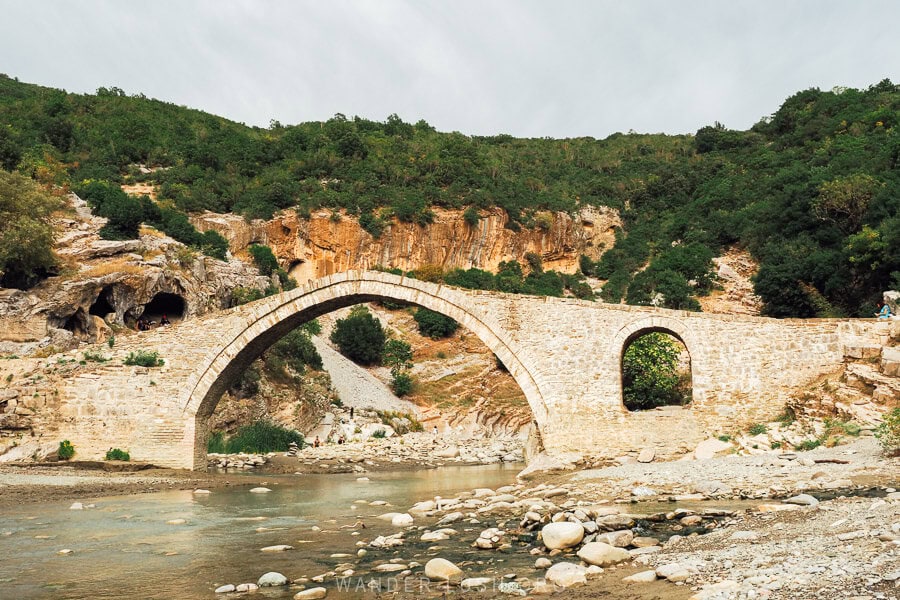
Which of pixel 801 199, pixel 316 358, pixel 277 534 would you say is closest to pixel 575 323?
pixel 277 534

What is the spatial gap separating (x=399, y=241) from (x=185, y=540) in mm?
35233

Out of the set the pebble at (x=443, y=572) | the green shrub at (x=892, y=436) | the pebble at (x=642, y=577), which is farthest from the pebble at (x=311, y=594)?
the green shrub at (x=892, y=436)

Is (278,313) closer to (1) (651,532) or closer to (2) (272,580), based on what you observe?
(2) (272,580)

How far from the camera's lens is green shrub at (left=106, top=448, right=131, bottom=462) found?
574 inches

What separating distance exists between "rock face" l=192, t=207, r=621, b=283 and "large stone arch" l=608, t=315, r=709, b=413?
28.9 m

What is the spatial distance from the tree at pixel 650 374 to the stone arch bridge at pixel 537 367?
16.7 feet

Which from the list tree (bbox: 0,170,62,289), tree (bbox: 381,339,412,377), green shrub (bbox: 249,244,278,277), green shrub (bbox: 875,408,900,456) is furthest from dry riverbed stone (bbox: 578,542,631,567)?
green shrub (bbox: 249,244,278,277)

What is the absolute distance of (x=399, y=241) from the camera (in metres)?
42.4

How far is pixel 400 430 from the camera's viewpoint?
27188 mm

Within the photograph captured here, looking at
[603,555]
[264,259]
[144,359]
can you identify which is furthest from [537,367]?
[264,259]

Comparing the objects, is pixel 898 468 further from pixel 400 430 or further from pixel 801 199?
pixel 801 199

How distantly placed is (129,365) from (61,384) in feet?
4.51

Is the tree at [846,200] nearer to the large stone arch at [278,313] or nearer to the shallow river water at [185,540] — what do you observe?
the large stone arch at [278,313]

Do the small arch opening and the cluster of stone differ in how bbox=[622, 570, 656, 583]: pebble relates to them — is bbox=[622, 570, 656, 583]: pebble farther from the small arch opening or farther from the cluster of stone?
the cluster of stone
